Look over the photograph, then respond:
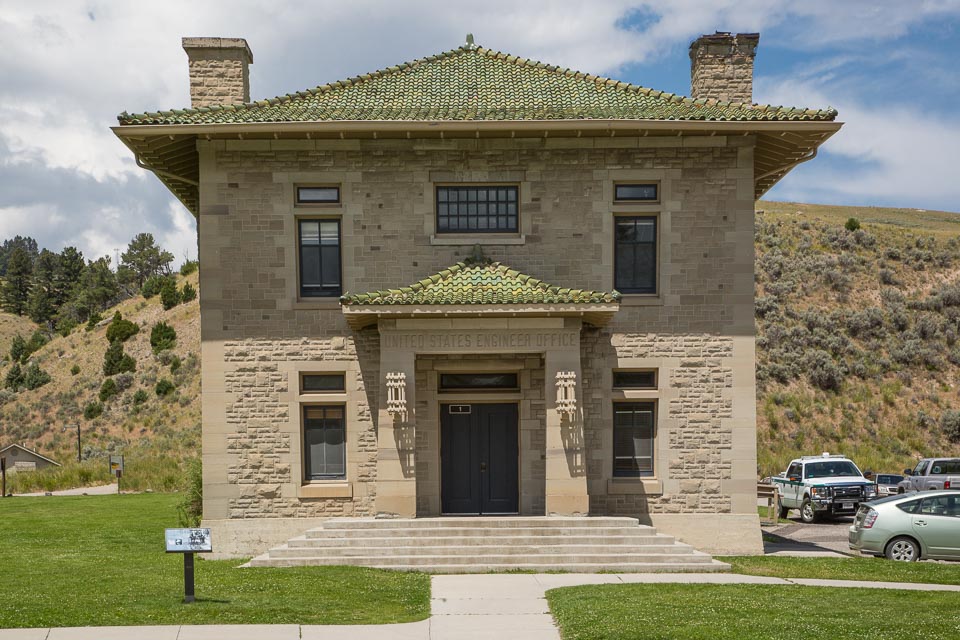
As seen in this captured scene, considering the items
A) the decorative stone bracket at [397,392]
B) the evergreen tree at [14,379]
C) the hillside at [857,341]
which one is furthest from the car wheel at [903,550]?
the evergreen tree at [14,379]

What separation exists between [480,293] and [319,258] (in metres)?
4.00

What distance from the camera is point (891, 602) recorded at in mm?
13242

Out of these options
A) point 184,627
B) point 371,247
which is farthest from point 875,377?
point 184,627

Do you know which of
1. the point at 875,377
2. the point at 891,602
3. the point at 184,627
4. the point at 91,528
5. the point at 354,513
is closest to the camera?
the point at 184,627

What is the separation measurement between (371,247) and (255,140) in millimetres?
3293

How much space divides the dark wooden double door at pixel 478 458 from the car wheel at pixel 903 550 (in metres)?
7.63

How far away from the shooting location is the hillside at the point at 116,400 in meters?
63.7

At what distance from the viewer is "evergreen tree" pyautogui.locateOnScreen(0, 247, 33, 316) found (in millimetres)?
106750

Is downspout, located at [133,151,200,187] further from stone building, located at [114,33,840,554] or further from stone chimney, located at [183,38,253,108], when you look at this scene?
stone chimney, located at [183,38,253,108]

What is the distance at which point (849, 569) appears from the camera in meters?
17.0

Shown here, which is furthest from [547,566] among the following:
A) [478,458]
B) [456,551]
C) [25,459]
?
[25,459]

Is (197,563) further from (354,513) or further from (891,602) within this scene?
(891,602)

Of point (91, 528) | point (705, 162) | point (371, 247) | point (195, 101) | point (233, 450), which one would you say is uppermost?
point (195, 101)

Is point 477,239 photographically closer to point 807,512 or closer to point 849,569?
point 849,569
